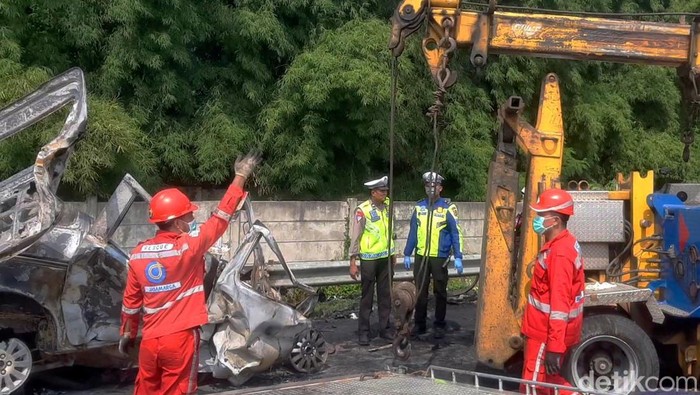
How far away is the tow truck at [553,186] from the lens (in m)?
7.00

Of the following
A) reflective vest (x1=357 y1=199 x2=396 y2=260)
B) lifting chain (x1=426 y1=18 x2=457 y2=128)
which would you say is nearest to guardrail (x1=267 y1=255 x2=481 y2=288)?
reflective vest (x1=357 y1=199 x2=396 y2=260)

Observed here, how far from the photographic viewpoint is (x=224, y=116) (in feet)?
46.5

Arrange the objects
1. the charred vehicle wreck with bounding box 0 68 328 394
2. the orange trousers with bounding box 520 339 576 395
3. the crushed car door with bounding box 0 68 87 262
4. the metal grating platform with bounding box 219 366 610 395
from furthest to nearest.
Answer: the charred vehicle wreck with bounding box 0 68 328 394 → the crushed car door with bounding box 0 68 87 262 → the orange trousers with bounding box 520 339 576 395 → the metal grating platform with bounding box 219 366 610 395

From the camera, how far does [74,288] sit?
281 inches

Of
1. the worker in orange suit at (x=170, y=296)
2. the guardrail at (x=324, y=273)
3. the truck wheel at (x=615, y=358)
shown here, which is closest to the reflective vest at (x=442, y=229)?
the guardrail at (x=324, y=273)

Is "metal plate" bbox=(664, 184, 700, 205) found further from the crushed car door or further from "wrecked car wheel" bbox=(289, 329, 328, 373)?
the crushed car door

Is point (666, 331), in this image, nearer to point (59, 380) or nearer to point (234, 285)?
point (234, 285)

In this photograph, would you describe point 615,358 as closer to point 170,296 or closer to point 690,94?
point 690,94

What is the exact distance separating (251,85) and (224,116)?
82 centimetres

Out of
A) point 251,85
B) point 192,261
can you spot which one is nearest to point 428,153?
point 251,85

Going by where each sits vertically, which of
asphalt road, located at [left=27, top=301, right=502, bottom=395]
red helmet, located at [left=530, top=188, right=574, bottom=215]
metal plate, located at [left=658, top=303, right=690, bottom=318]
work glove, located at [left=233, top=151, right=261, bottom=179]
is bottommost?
asphalt road, located at [left=27, top=301, right=502, bottom=395]

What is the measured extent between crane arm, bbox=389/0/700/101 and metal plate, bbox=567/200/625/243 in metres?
1.18

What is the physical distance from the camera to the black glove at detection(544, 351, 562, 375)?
18.3 feet

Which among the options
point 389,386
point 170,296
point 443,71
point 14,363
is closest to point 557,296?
point 389,386
